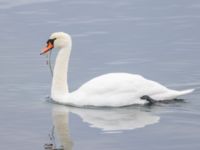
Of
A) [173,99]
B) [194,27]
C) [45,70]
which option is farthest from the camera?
[194,27]

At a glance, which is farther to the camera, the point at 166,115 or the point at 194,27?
the point at 194,27

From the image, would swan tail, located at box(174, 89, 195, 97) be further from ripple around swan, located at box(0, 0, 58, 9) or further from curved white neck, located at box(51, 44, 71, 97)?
ripple around swan, located at box(0, 0, 58, 9)

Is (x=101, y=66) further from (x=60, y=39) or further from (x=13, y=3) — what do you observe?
(x=13, y=3)

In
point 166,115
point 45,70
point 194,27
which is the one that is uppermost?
point 194,27

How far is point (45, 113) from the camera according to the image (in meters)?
15.3

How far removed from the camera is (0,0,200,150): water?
13.6 metres

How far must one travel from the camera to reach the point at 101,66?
60.2 feet

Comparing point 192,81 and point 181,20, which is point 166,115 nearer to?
point 192,81

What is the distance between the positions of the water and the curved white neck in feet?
1.01

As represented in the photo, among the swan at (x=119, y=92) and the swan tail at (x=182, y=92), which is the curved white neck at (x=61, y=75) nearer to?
the swan at (x=119, y=92)

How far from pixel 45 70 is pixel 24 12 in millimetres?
6071

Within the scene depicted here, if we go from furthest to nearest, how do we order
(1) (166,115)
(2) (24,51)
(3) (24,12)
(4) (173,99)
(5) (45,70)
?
1. (3) (24,12)
2. (2) (24,51)
3. (5) (45,70)
4. (4) (173,99)
5. (1) (166,115)

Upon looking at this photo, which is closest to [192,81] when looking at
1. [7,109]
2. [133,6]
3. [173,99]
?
[173,99]

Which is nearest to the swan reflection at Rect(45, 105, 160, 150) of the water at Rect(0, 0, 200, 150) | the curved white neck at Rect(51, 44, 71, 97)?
the water at Rect(0, 0, 200, 150)
